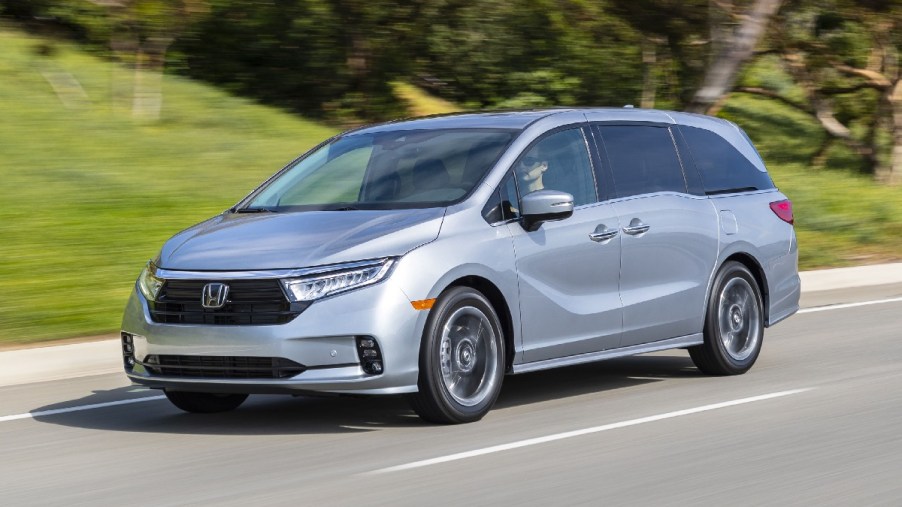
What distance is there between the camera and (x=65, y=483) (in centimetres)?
648

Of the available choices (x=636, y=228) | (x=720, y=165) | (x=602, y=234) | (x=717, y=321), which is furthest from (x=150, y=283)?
(x=720, y=165)

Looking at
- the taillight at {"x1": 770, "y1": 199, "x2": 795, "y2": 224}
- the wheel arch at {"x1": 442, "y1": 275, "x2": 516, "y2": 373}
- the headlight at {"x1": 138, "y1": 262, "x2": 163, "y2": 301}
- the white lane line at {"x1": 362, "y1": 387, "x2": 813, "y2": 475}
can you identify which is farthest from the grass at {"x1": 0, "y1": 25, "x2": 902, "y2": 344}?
the taillight at {"x1": 770, "y1": 199, "x2": 795, "y2": 224}

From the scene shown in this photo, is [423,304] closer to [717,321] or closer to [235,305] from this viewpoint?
[235,305]

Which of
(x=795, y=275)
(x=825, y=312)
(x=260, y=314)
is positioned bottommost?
(x=825, y=312)

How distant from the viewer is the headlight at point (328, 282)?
280 inches

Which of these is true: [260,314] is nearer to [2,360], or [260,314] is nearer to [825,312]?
[2,360]

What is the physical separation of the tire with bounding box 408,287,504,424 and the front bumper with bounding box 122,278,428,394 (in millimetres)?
108

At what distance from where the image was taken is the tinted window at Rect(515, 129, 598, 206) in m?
8.28

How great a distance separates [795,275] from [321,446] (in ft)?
14.7

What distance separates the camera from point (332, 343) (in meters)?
7.12

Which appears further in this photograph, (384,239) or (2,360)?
(2,360)

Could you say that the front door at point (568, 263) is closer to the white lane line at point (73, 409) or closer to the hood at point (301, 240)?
the hood at point (301, 240)

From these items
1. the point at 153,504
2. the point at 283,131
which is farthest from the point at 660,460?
the point at 283,131

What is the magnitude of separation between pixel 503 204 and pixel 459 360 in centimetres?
93
